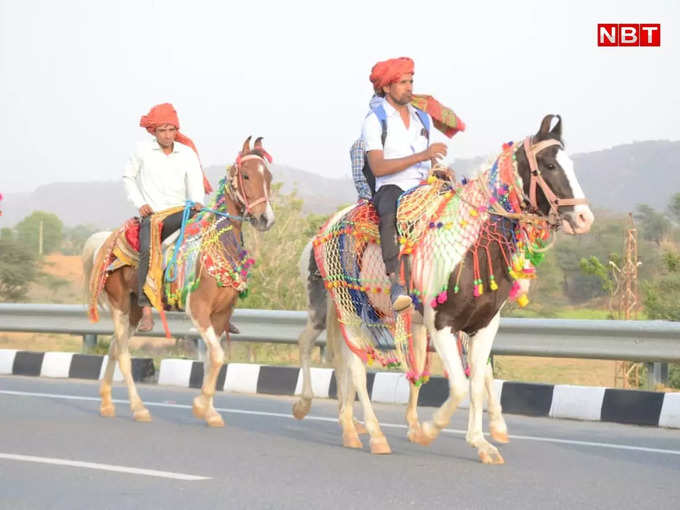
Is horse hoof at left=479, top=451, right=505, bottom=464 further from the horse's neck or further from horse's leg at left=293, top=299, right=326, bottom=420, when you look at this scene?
the horse's neck

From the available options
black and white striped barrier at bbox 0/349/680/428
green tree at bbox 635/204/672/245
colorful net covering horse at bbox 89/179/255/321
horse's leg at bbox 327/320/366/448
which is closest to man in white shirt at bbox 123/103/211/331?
colorful net covering horse at bbox 89/179/255/321

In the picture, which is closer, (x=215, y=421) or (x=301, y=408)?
(x=301, y=408)

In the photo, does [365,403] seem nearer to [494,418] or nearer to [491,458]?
[494,418]

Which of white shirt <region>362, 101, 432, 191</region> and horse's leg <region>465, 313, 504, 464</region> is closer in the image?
horse's leg <region>465, 313, 504, 464</region>

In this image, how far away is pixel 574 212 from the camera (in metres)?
8.92

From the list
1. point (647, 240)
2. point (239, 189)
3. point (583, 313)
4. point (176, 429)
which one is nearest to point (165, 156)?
point (239, 189)

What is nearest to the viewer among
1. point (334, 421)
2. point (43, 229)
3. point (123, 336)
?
point (334, 421)

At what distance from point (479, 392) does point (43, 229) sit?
121869mm

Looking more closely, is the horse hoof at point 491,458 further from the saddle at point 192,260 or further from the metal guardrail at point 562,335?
the metal guardrail at point 562,335

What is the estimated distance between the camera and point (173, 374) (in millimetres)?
16531

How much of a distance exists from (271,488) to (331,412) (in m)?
5.20

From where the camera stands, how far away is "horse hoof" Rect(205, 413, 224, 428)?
38.4ft

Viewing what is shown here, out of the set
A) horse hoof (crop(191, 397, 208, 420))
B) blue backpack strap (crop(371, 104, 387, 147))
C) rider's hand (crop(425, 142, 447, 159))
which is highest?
blue backpack strap (crop(371, 104, 387, 147))

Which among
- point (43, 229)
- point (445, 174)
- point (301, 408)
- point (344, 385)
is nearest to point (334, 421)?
point (301, 408)
